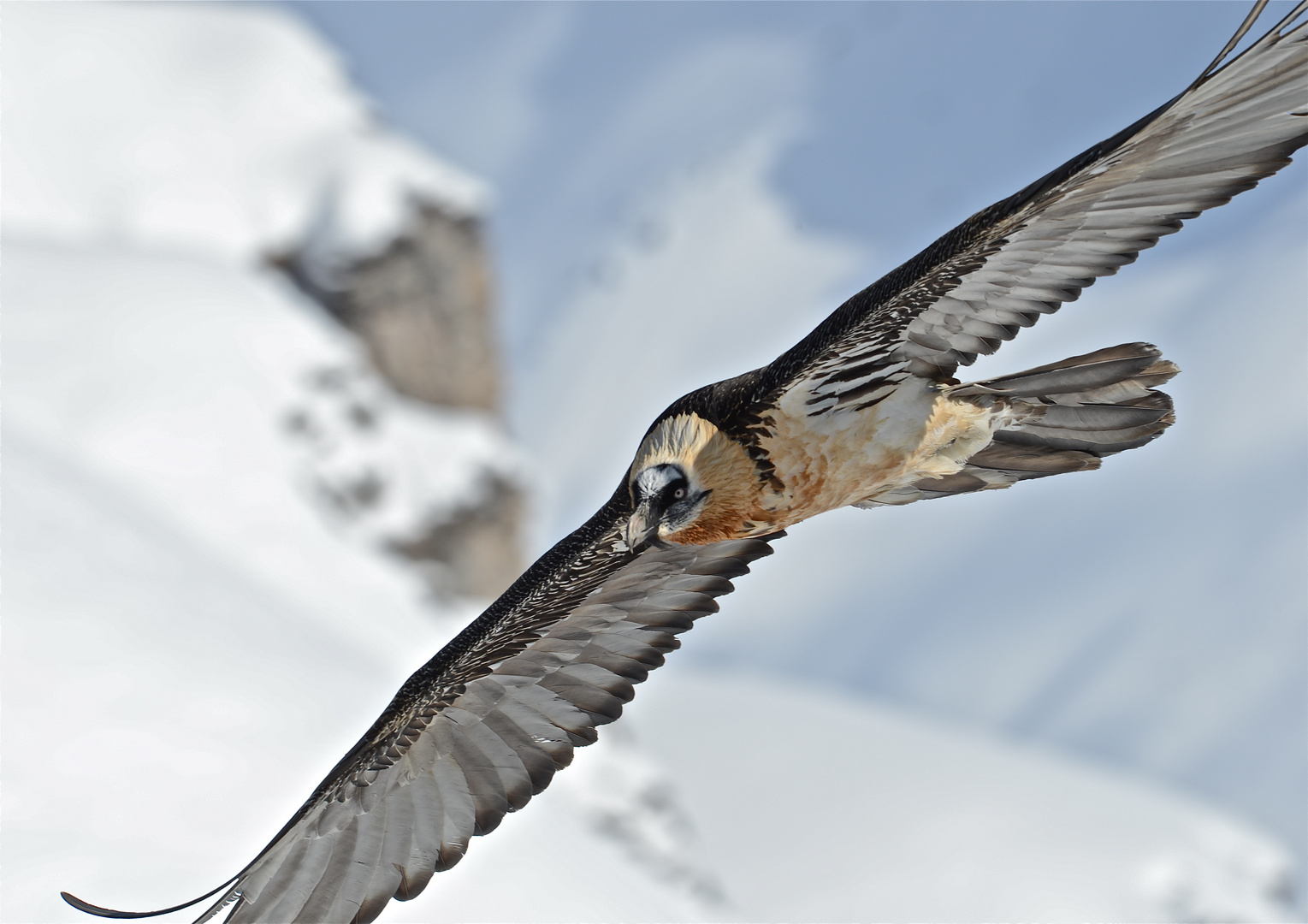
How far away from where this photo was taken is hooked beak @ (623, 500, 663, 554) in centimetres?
455

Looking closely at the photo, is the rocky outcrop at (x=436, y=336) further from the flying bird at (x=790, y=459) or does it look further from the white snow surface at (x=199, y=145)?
the flying bird at (x=790, y=459)

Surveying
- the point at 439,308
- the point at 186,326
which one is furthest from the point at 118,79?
the point at 439,308

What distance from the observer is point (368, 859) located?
217 inches

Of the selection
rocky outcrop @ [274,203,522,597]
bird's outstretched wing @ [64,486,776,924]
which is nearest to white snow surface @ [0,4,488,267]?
rocky outcrop @ [274,203,522,597]

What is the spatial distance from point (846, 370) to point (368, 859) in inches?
123

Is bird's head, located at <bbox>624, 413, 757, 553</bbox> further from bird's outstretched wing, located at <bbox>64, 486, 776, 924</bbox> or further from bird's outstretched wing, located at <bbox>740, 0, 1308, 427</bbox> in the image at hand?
bird's outstretched wing, located at <bbox>64, 486, 776, 924</bbox>

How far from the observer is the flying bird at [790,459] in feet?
14.5

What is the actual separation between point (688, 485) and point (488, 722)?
1908mm

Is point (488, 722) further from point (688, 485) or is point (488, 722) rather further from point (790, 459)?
point (790, 459)

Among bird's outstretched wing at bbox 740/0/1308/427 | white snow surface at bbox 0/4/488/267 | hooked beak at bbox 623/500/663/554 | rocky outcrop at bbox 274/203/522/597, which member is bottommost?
hooked beak at bbox 623/500/663/554

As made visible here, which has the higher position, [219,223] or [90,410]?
[219,223]

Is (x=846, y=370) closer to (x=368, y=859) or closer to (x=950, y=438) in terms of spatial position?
(x=950, y=438)

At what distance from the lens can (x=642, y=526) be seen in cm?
456

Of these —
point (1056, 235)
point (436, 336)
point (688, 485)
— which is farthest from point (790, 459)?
point (436, 336)
